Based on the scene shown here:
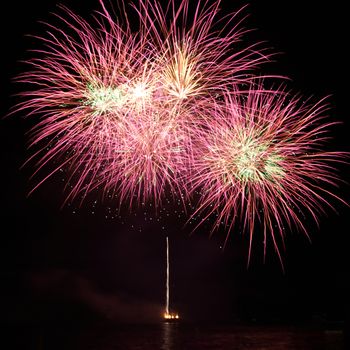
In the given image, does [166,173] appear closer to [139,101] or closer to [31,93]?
[139,101]

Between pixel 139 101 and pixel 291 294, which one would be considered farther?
pixel 291 294

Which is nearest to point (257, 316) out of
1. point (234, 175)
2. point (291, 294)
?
point (291, 294)

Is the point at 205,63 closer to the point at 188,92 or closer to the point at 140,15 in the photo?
the point at 188,92

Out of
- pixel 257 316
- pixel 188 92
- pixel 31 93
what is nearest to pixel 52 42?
pixel 31 93

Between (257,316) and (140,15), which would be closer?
(140,15)

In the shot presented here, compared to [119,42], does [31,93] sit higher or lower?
lower

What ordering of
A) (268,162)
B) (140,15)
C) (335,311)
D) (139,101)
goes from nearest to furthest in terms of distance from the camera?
(140,15) < (139,101) < (268,162) < (335,311)

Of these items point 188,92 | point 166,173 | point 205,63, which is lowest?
point 166,173

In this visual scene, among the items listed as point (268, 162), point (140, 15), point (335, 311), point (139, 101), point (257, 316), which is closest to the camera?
point (140, 15)

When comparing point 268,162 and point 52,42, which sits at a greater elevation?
point 52,42
